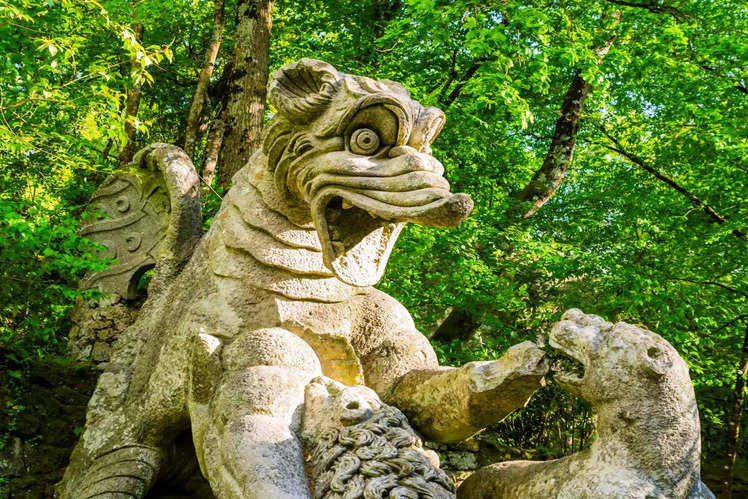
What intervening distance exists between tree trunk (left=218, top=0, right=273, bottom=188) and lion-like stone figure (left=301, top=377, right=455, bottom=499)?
3642 millimetres

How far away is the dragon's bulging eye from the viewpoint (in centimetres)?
237

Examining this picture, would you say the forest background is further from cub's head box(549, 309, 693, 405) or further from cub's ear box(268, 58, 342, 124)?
cub's head box(549, 309, 693, 405)

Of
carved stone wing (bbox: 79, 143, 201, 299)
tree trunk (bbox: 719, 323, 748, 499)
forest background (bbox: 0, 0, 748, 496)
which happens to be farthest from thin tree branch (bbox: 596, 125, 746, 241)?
carved stone wing (bbox: 79, 143, 201, 299)

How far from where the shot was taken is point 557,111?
29.0 ft

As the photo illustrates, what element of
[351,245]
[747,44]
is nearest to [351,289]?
[351,245]

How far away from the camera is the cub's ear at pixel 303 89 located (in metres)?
2.50

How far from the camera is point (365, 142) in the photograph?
2.38m

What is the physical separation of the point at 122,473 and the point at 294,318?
95 cm

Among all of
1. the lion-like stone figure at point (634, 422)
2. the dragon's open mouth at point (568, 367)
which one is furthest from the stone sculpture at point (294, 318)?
the lion-like stone figure at point (634, 422)

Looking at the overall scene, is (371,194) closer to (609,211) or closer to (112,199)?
(112,199)

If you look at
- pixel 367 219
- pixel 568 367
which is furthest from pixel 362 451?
pixel 367 219

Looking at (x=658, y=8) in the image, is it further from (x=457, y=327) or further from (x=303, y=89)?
(x=303, y=89)

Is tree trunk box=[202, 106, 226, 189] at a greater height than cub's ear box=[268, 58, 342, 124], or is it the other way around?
cub's ear box=[268, 58, 342, 124]

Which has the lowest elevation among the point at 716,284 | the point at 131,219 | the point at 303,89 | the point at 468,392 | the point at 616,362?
the point at 131,219
